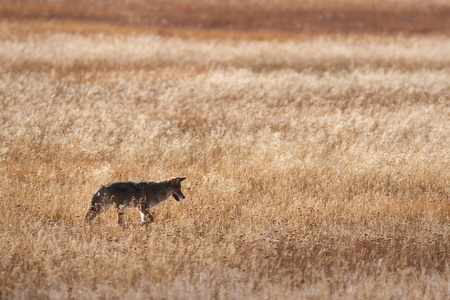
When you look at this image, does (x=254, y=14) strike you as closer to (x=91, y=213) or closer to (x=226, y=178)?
(x=226, y=178)

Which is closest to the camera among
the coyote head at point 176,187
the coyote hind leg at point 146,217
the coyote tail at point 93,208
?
the coyote tail at point 93,208

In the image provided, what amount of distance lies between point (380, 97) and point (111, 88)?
8.38 m

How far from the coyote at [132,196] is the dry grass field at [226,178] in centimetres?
24

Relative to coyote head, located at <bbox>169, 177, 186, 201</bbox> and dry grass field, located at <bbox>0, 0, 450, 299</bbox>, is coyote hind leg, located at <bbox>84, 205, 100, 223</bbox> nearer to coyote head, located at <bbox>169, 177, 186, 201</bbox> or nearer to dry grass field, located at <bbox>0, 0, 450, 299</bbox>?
dry grass field, located at <bbox>0, 0, 450, 299</bbox>

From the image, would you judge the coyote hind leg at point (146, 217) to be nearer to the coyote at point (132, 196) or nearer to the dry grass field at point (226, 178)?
the coyote at point (132, 196)

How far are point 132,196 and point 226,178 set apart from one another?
2.41m

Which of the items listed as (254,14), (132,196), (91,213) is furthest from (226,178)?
(254,14)

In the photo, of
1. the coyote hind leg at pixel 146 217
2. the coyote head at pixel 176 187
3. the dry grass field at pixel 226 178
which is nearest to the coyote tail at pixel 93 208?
the dry grass field at pixel 226 178

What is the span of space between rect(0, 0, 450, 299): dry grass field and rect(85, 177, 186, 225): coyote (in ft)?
0.80

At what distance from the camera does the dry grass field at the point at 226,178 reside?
5855 millimetres

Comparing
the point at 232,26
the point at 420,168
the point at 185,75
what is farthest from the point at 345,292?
the point at 232,26

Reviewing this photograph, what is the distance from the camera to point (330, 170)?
9625mm

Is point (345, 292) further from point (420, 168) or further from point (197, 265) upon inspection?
point (420, 168)

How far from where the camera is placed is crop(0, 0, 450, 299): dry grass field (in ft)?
Result: 19.2
